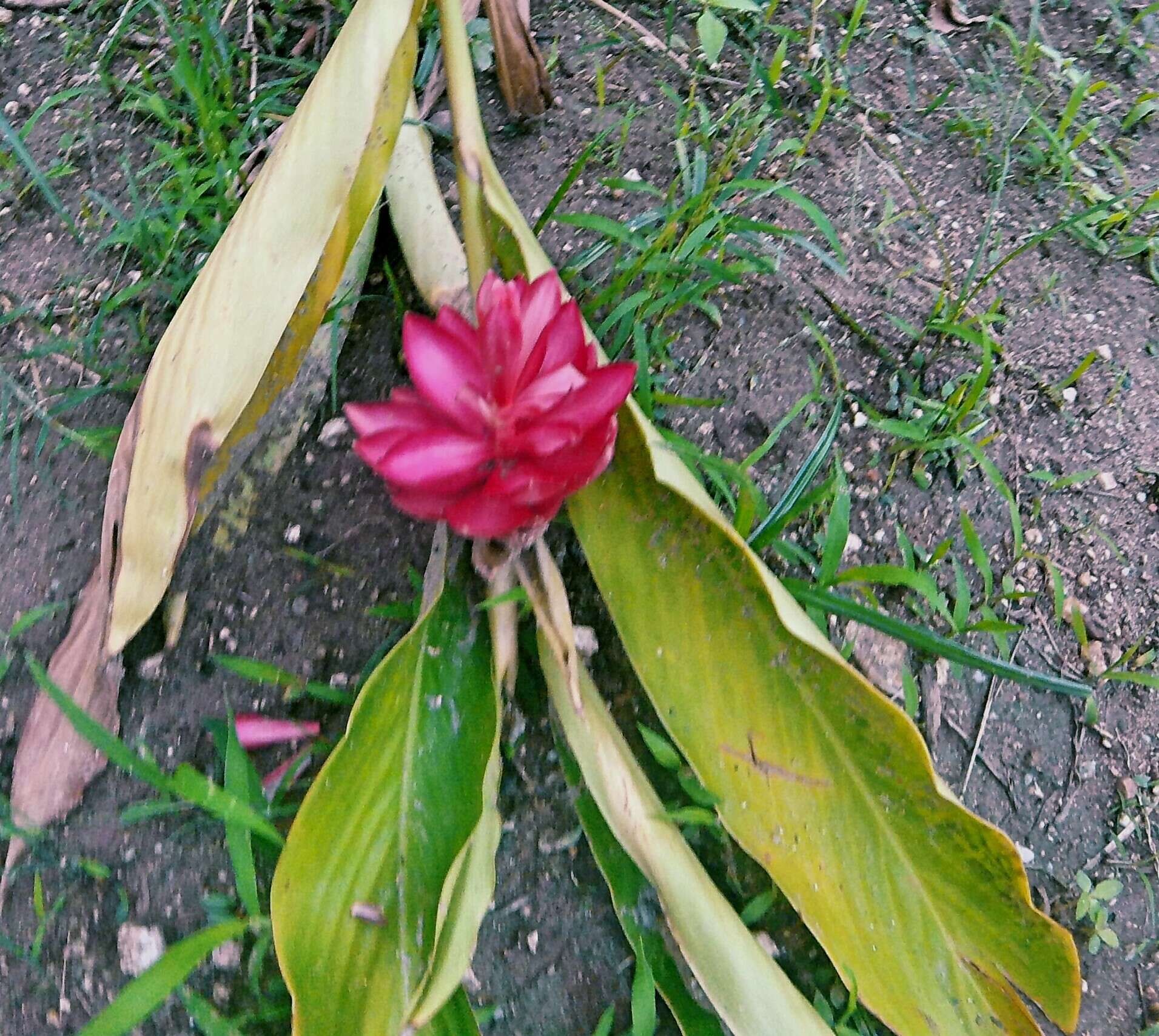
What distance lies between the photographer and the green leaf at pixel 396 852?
60cm

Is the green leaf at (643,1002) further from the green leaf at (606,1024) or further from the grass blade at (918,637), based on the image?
the grass blade at (918,637)

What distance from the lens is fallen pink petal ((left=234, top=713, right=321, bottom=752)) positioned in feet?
2.54

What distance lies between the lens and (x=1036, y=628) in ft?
2.87

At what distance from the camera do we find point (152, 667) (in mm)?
802

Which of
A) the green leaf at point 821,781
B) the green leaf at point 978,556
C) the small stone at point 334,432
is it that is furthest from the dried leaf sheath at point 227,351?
the green leaf at point 978,556

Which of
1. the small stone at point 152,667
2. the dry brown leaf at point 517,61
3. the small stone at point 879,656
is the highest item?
the dry brown leaf at point 517,61

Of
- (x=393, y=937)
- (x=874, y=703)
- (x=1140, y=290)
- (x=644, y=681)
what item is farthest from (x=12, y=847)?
(x=1140, y=290)

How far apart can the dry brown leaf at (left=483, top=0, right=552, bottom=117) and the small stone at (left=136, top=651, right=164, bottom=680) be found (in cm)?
72

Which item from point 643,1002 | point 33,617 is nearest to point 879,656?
point 643,1002

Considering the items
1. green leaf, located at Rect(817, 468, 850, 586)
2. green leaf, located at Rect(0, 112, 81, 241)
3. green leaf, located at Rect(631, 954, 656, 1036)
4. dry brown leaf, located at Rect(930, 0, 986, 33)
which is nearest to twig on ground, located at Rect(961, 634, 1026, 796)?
green leaf, located at Rect(817, 468, 850, 586)

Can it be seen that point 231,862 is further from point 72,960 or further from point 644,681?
point 644,681

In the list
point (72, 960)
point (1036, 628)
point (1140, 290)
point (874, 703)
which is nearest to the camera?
point (874, 703)

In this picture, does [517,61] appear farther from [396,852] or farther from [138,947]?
[138,947]

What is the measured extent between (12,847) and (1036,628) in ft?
3.15
